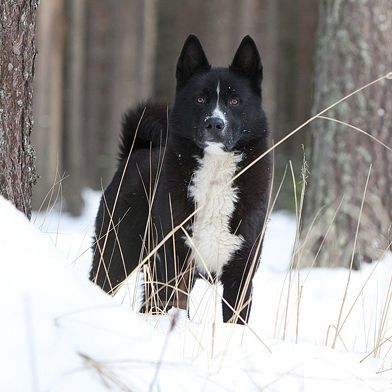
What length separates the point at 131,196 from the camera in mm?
4434

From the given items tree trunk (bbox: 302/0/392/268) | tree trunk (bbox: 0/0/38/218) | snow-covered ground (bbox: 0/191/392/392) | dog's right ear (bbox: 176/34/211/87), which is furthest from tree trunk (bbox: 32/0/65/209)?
snow-covered ground (bbox: 0/191/392/392)

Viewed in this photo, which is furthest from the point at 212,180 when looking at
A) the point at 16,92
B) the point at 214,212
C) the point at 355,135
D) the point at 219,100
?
the point at 355,135

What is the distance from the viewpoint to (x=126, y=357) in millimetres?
1858

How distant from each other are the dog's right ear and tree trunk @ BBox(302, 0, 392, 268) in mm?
2211

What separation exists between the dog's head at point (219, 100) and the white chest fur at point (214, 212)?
0.26ft

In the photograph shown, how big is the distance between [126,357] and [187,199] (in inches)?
80.9

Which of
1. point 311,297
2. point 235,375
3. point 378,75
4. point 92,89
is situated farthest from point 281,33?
point 235,375

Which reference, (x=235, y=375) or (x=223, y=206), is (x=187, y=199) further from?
(x=235, y=375)

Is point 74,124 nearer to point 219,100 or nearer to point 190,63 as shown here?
point 190,63

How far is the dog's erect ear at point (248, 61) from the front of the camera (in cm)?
404

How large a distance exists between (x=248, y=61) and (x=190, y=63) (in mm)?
297

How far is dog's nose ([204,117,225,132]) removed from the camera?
3.79m

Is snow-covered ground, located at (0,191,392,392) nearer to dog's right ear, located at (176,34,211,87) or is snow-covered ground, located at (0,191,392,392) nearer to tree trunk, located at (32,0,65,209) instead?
dog's right ear, located at (176,34,211,87)

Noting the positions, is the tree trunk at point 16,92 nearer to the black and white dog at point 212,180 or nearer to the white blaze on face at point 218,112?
the black and white dog at point 212,180
